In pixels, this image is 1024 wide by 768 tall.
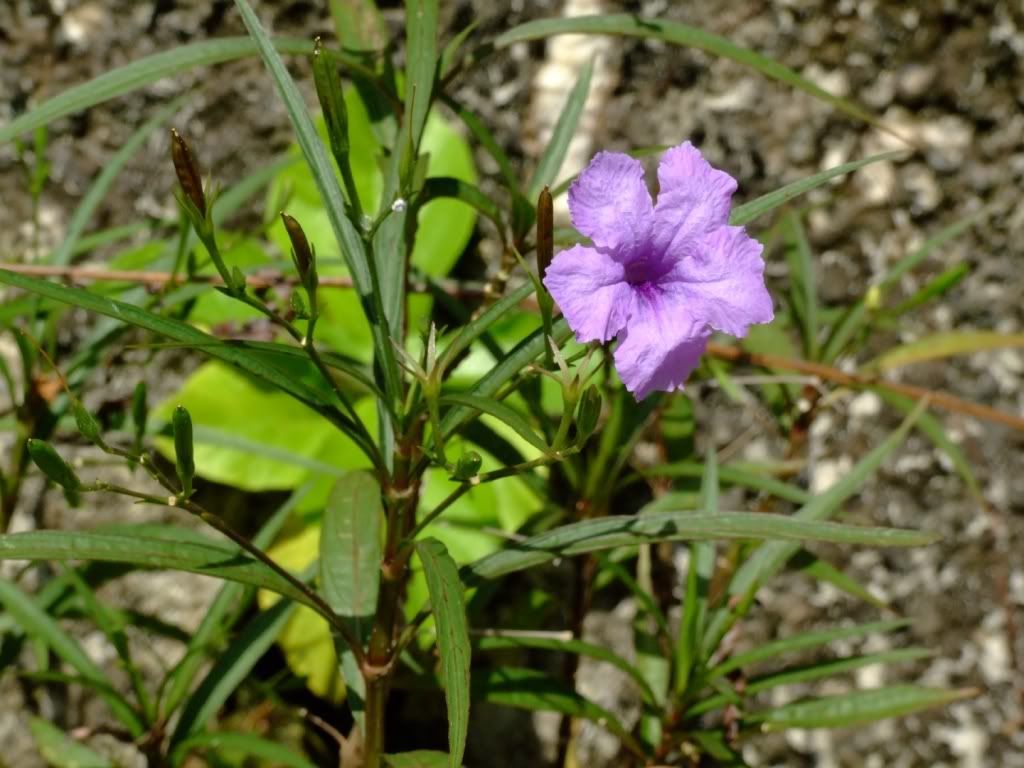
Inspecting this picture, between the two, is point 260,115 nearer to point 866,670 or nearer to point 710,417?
point 710,417

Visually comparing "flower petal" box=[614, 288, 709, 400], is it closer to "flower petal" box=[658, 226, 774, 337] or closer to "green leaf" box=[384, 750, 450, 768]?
"flower petal" box=[658, 226, 774, 337]

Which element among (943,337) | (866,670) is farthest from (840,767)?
(943,337)

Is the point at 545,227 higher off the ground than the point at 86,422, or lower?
higher

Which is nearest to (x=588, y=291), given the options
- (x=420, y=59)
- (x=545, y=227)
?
(x=545, y=227)

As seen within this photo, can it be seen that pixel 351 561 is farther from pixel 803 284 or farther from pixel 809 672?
pixel 803 284

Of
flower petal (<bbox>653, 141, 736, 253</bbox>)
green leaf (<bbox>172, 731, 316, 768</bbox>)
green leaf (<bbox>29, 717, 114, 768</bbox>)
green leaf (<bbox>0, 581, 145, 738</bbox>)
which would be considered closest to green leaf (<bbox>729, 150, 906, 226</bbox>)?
flower petal (<bbox>653, 141, 736, 253</bbox>)

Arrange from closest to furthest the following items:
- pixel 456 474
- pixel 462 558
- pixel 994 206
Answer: pixel 456 474 < pixel 462 558 < pixel 994 206
